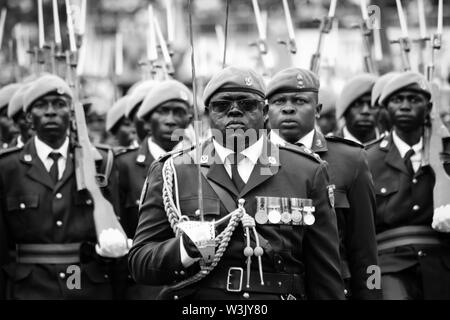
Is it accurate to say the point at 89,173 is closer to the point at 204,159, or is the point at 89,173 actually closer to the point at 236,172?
the point at 204,159

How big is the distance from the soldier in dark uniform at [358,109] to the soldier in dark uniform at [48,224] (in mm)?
2894

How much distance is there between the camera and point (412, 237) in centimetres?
964

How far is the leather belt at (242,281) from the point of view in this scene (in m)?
6.55

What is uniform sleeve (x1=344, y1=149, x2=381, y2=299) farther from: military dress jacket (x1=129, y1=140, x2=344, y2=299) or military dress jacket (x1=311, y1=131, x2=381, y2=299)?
military dress jacket (x1=129, y1=140, x2=344, y2=299)

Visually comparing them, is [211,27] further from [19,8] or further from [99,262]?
[99,262]

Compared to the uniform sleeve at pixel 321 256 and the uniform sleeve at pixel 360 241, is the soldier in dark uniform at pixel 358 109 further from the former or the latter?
the uniform sleeve at pixel 321 256

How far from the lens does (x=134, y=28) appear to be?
80.2ft

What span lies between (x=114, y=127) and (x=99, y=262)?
361 centimetres

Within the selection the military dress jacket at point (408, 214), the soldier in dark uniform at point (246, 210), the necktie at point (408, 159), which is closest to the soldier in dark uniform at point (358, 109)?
the necktie at point (408, 159)

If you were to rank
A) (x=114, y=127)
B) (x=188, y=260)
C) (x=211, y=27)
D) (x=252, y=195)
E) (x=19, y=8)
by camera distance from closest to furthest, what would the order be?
(x=188, y=260), (x=252, y=195), (x=114, y=127), (x=19, y=8), (x=211, y=27)

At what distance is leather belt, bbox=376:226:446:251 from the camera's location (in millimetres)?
9625

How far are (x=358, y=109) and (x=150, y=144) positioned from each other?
216 cm

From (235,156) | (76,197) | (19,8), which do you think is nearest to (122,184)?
(76,197)

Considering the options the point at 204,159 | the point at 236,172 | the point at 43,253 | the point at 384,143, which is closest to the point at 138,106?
the point at 384,143
